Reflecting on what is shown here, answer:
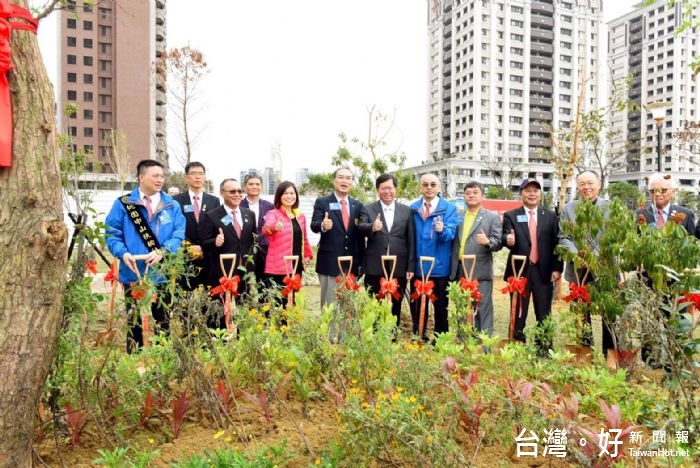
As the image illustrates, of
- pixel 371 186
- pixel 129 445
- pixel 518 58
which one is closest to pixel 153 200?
pixel 129 445

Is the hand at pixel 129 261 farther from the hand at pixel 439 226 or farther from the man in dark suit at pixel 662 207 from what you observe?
the man in dark suit at pixel 662 207

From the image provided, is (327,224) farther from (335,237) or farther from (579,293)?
(579,293)

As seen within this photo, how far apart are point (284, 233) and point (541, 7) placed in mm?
84893

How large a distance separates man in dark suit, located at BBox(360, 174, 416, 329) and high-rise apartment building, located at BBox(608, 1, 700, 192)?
276ft

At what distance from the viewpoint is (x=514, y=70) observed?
77688 mm

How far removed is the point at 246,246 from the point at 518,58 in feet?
265

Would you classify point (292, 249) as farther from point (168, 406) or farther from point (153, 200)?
point (168, 406)

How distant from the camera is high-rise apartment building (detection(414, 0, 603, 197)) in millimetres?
75562

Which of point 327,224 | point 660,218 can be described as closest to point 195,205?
point 327,224

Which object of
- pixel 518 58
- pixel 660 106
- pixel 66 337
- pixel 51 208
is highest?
pixel 518 58

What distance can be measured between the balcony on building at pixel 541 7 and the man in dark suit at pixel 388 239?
83037 millimetres

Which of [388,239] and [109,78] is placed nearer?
[388,239]

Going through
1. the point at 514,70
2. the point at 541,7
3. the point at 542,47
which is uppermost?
the point at 541,7

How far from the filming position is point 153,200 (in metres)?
4.89
